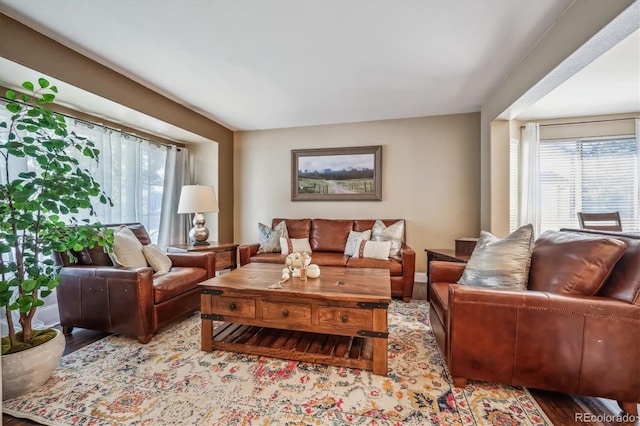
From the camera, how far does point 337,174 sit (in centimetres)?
404

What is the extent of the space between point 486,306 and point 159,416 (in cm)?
180

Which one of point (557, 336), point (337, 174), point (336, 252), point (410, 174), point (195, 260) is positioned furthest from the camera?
point (337, 174)

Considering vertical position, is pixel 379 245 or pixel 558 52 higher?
pixel 558 52

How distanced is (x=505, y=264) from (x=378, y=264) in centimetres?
149

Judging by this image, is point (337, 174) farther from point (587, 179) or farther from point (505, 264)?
point (587, 179)

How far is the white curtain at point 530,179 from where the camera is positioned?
3381 mm

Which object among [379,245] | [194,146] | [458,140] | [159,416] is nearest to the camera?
[159,416]

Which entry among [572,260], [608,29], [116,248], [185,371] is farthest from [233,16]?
[572,260]

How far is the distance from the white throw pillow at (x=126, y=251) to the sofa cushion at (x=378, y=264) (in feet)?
6.87

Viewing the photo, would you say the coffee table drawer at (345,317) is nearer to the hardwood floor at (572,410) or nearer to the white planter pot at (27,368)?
the hardwood floor at (572,410)

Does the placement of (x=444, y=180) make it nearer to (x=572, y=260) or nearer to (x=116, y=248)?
(x=572, y=260)

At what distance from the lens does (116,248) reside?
221cm

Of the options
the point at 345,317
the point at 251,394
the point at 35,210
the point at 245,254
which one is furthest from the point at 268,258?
the point at 35,210

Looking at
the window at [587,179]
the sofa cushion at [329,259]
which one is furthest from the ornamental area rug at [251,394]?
the window at [587,179]
